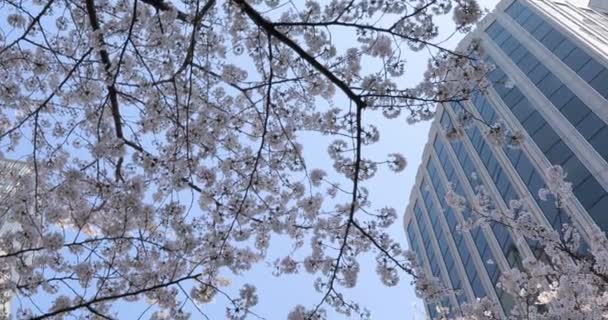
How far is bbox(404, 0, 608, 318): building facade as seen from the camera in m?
16.2

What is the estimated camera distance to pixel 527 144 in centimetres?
1886

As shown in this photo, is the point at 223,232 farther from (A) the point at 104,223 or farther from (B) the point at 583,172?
(B) the point at 583,172

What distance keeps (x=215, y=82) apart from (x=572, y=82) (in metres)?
15.6

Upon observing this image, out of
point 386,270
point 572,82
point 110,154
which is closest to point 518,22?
point 572,82

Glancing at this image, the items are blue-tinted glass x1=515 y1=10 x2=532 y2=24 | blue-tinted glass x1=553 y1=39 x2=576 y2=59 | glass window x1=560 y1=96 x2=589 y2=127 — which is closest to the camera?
glass window x1=560 y1=96 x2=589 y2=127

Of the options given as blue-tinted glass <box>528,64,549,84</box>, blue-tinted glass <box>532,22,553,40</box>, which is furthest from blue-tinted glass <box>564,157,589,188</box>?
blue-tinted glass <box>532,22,553,40</box>

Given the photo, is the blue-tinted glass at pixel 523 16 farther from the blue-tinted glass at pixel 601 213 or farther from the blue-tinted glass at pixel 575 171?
the blue-tinted glass at pixel 601 213

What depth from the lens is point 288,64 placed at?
6.00 meters

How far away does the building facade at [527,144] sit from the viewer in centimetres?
1625

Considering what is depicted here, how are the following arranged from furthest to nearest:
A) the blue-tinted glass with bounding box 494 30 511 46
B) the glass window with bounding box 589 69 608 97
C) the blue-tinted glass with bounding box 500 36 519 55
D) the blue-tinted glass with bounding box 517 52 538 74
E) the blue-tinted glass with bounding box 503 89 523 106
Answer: the blue-tinted glass with bounding box 494 30 511 46, the blue-tinted glass with bounding box 500 36 519 55, the blue-tinted glass with bounding box 517 52 538 74, the blue-tinted glass with bounding box 503 89 523 106, the glass window with bounding box 589 69 608 97

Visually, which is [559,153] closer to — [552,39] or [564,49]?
[564,49]

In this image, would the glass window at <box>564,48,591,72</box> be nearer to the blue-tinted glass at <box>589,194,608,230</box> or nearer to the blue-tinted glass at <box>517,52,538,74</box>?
the blue-tinted glass at <box>517,52,538,74</box>

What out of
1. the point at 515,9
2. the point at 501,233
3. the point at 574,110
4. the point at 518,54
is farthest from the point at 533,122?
the point at 515,9

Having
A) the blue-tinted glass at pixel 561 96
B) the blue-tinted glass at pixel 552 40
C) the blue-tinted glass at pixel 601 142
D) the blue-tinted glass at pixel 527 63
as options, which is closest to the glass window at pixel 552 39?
the blue-tinted glass at pixel 552 40
